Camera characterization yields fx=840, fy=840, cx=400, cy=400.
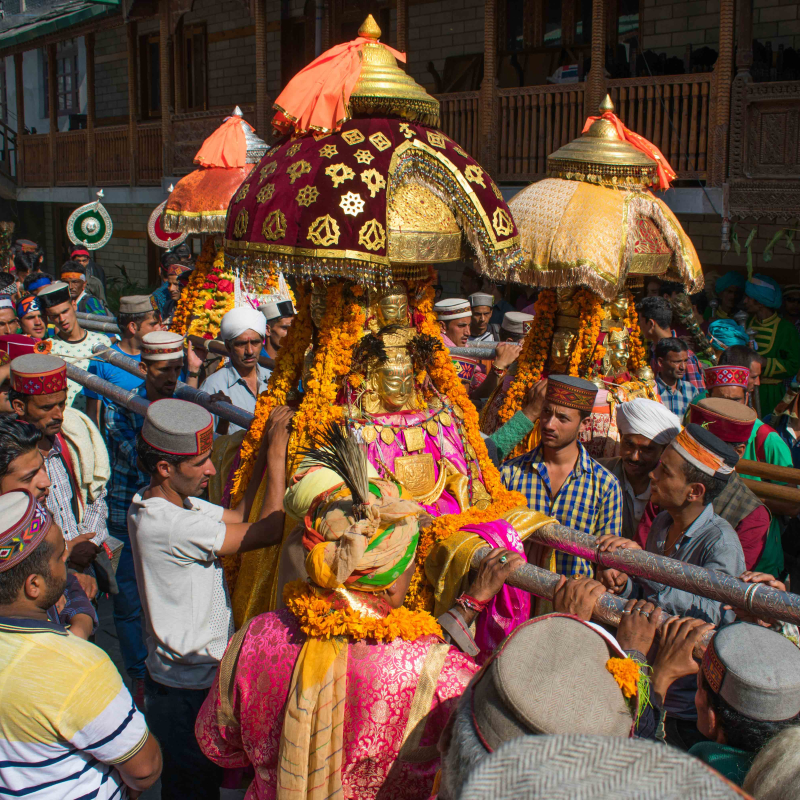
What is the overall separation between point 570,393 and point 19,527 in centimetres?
249

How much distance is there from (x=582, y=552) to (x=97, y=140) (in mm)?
17981

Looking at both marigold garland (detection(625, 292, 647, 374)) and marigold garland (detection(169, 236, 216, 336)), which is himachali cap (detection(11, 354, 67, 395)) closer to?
marigold garland (detection(169, 236, 216, 336))

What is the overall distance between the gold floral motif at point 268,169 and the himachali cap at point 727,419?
232 centimetres

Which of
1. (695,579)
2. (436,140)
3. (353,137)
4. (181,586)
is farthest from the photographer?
(436,140)

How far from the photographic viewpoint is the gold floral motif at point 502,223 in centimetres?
359

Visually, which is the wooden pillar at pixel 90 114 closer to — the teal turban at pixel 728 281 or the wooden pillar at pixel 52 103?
the wooden pillar at pixel 52 103

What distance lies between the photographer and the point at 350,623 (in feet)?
7.55

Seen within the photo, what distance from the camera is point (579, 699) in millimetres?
1649

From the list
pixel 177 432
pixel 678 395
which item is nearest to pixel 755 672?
pixel 177 432

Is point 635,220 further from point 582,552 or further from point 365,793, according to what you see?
point 365,793

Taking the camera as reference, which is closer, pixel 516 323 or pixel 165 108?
pixel 516 323

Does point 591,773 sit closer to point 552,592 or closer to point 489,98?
point 552,592

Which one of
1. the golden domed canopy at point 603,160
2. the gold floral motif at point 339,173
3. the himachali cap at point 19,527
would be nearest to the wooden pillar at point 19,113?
the golden domed canopy at point 603,160

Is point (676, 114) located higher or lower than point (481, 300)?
higher
